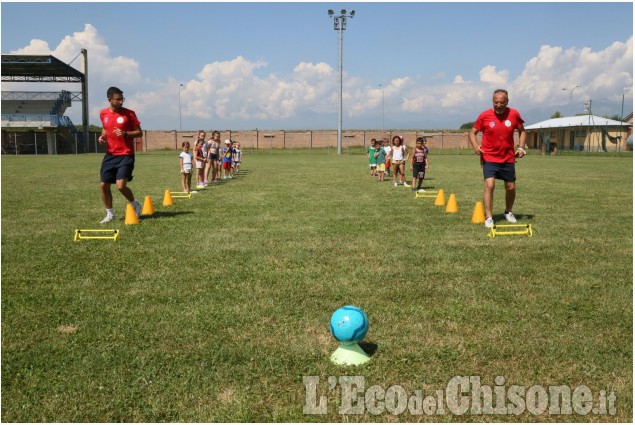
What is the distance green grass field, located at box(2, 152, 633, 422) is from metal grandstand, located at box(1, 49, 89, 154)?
56870mm

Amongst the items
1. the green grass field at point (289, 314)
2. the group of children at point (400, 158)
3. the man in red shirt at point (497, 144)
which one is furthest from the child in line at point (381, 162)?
the man in red shirt at point (497, 144)

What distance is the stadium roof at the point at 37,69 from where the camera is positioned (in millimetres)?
58469

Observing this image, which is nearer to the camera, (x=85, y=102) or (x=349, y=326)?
(x=349, y=326)

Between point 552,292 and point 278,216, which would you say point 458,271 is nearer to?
point 552,292

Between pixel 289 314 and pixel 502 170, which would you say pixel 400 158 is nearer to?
pixel 502 170

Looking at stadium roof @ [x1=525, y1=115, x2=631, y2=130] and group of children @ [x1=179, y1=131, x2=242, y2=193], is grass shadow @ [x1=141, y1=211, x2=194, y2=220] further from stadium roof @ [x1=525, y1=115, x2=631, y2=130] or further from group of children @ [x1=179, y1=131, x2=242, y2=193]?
stadium roof @ [x1=525, y1=115, x2=631, y2=130]

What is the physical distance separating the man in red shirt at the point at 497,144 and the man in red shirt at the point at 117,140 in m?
5.90

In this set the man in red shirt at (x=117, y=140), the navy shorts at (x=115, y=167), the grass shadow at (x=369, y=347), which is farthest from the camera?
the navy shorts at (x=115, y=167)

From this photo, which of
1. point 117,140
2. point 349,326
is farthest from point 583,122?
point 349,326

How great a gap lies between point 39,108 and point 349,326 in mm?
71243

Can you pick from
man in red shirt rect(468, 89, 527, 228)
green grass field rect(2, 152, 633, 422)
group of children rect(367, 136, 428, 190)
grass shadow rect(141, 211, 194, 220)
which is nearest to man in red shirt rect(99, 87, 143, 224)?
grass shadow rect(141, 211, 194, 220)

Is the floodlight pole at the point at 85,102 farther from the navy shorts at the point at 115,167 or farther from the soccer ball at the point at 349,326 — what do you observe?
the soccer ball at the point at 349,326

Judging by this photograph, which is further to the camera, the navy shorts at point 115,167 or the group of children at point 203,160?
the group of children at point 203,160

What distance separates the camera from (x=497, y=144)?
370 inches
